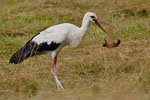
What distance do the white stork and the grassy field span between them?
21 centimetres

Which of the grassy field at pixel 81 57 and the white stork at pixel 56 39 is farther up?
the white stork at pixel 56 39

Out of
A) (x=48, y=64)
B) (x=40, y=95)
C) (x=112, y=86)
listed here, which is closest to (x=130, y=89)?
(x=112, y=86)

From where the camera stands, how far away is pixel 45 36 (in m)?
6.64

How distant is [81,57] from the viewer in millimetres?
7270

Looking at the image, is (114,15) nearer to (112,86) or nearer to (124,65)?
(124,65)

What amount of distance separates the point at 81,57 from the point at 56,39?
89 cm

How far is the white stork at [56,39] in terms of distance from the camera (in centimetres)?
648

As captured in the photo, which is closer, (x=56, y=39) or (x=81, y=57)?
(x=56, y=39)

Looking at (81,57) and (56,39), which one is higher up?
(56,39)

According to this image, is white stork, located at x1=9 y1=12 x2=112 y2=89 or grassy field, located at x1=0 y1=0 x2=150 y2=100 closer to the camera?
grassy field, located at x1=0 y1=0 x2=150 y2=100

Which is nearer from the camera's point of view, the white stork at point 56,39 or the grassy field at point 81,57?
the grassy field at point 81,57

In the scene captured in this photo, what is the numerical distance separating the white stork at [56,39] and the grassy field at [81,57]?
0.21 meters

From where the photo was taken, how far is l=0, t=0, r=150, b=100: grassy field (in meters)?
5.36

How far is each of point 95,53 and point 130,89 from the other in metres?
2.28
